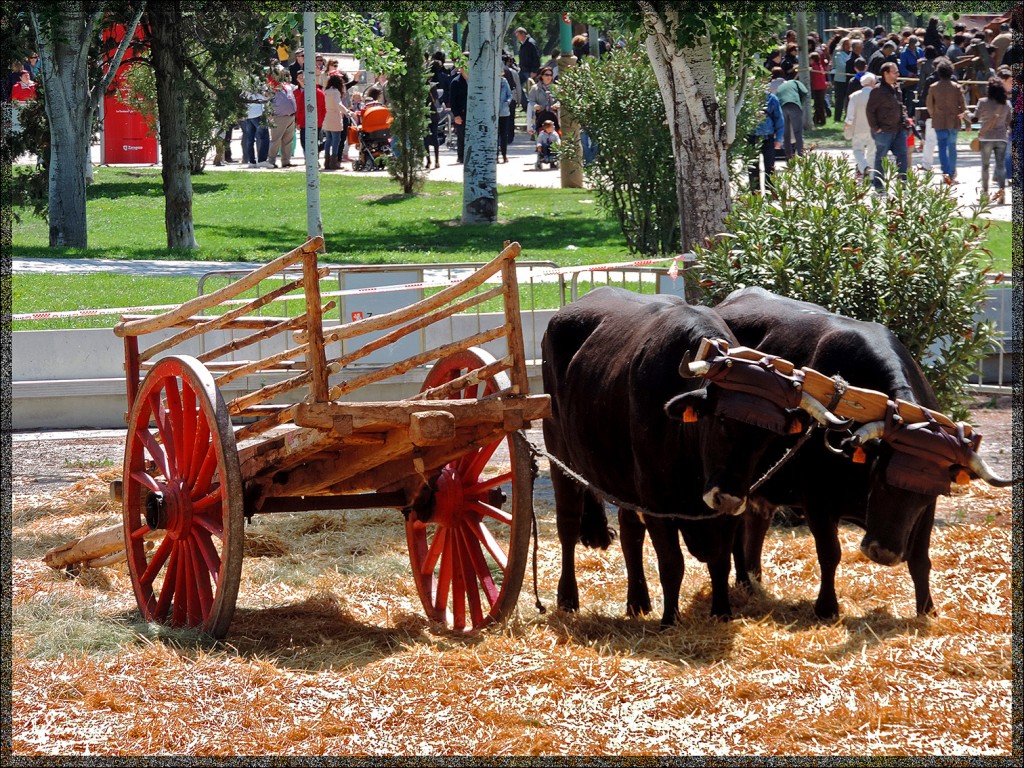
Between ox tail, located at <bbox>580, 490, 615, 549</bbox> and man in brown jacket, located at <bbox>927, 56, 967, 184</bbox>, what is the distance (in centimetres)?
1435

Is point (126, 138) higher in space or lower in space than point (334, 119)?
lower

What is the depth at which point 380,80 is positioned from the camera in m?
28.5

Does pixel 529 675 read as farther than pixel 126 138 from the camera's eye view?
No

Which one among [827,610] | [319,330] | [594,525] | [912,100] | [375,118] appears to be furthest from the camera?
[912,100]

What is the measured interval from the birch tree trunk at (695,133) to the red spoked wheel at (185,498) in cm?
612

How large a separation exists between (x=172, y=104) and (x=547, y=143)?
10.8 m

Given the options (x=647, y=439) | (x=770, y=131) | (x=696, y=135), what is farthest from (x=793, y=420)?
(x=770, y=131)

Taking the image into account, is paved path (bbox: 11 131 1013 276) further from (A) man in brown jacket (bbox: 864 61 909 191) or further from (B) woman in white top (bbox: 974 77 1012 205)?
(A) man in brown jacket (bbox: 864 61 909 191)

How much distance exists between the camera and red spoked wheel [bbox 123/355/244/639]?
5.89 metres

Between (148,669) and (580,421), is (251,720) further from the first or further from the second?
(580,421)

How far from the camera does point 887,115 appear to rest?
20.2 meters

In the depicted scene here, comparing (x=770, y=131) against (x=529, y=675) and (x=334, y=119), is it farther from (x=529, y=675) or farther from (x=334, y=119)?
(x=529, y=675)

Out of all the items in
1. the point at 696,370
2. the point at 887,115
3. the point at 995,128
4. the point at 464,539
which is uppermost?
the point at 887,115

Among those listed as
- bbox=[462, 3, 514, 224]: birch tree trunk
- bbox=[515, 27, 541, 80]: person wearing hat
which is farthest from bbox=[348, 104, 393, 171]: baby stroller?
bbox=[515, 27, 541, 80]: person wearing hat
